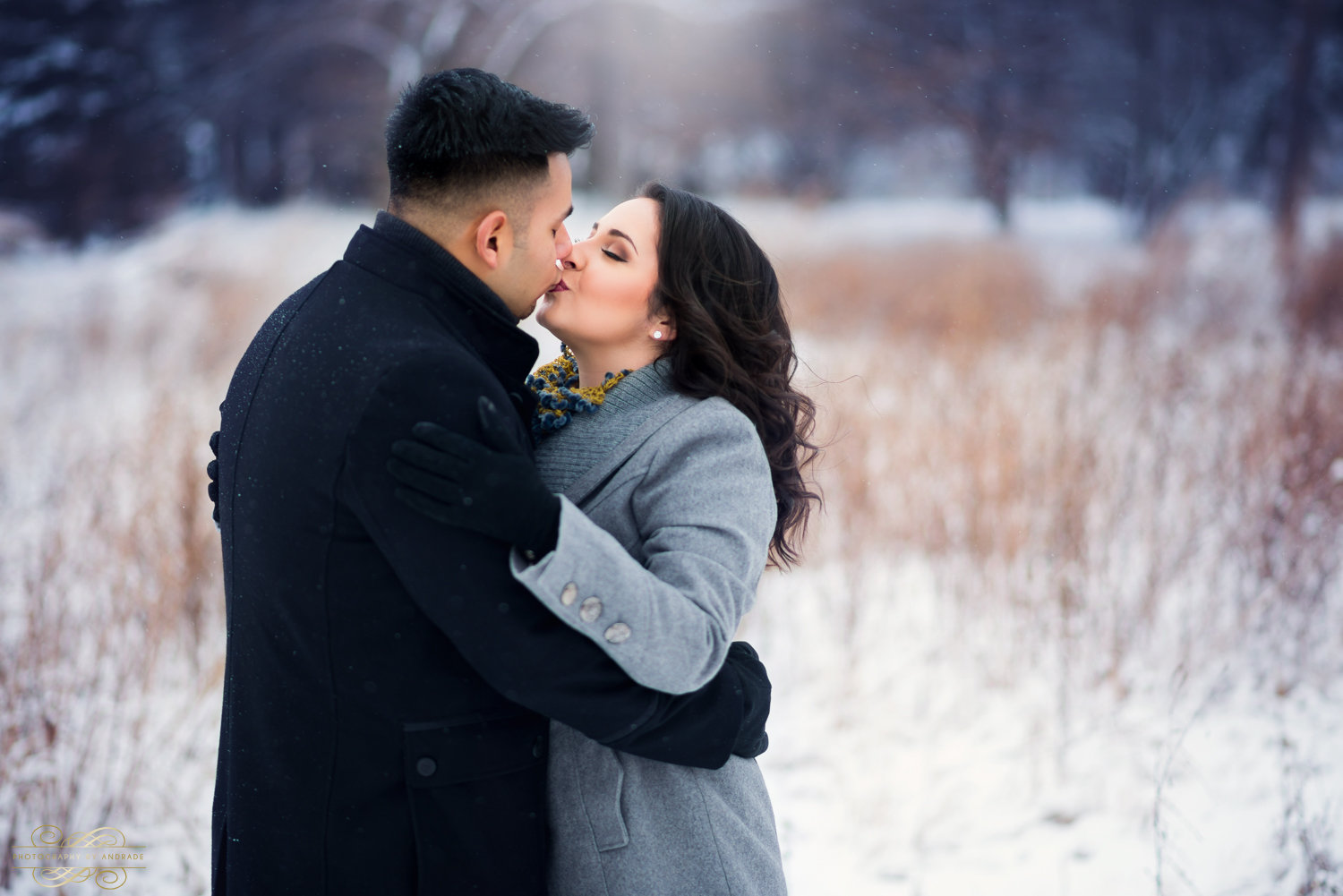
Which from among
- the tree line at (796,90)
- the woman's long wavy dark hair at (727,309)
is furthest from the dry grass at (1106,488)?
the tree line at (796,90)

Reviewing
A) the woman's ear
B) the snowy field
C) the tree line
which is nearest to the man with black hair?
the woman's ear

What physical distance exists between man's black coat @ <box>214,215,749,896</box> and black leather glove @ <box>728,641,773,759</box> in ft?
0.24

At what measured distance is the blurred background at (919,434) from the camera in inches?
109

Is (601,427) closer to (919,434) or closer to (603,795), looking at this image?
(603,795)

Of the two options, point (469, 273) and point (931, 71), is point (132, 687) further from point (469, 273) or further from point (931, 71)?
point (931, 71)

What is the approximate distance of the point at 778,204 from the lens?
11.4m

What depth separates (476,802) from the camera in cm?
113

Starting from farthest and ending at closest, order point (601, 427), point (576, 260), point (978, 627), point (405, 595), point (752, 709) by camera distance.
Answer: point (978, 627) → point (576, 260) → point (601, 427) → point (752, 709) → point (405, 595)

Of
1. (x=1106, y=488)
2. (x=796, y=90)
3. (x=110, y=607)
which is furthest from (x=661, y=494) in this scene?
(x=796, y=90)

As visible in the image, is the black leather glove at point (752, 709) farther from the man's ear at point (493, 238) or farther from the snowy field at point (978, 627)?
the snowy field at point (978, 627)

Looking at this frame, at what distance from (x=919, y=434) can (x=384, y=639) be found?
408cm

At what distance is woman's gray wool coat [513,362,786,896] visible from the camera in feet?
3.84

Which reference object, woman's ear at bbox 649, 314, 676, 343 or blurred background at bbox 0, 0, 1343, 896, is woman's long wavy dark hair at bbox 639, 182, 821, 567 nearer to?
woman's ear at bbox 649, 314, 676, 343

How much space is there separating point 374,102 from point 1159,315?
492 inches
